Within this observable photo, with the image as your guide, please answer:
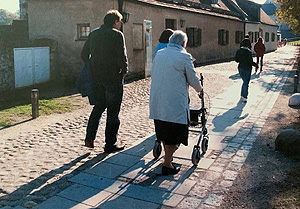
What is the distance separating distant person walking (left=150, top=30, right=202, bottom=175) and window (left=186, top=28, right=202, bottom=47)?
18626 millimetres

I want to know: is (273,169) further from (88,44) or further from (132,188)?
(88,44)

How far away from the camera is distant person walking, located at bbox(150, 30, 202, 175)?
475 cm

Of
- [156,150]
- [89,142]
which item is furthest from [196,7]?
[156,150]

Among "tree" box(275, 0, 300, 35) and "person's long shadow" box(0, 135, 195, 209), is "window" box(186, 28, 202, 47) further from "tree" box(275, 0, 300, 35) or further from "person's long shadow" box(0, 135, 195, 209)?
"person's long shadow" box(0, 135, 195, 209)

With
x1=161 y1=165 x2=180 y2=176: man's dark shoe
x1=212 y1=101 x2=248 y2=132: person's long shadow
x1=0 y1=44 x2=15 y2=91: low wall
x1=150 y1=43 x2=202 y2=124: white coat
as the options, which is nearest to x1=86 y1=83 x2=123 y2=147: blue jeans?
x1=150 y1=43 x2=202 y2=124: white coat

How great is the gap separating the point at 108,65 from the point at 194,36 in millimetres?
19015

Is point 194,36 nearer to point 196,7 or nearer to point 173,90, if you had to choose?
point 196,7

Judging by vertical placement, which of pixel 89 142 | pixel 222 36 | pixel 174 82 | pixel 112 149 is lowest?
pixel 112 149

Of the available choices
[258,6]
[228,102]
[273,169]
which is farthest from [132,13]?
[258,6]

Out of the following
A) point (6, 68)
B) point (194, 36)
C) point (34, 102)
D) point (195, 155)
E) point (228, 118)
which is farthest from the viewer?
point (194, 36)

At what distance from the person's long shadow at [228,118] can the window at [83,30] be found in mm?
7350

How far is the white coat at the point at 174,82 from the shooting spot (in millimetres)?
4742

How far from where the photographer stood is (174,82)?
4.76 m

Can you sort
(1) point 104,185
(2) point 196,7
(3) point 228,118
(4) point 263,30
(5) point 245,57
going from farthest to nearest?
(4) point 263,30
(2) point 196,7
(5) point 245,57
(3) point 228,118
(1) point 104,185
